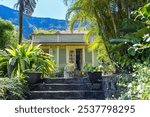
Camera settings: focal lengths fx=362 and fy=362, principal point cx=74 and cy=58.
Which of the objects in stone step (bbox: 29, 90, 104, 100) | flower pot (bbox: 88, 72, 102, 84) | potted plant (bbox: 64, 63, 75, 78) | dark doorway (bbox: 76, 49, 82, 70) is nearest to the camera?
stone step (bbox: 29, 90, 104, 100)

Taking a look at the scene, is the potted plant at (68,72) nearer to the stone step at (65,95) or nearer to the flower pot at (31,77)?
the flower pot at (31,77)

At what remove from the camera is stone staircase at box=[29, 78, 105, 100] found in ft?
28.2

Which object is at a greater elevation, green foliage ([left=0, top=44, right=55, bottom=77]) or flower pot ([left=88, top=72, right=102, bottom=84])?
green foliage ([left=0, top=44, right=55, bottom=77])

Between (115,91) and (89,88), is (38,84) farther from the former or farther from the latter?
(115,91)

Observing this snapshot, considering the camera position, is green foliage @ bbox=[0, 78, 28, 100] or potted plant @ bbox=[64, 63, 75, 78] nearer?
green foliage @ bbox=[0, 78, 28, 100]

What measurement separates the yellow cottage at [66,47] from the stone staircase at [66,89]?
42.0 ft

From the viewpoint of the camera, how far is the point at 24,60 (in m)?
10.2

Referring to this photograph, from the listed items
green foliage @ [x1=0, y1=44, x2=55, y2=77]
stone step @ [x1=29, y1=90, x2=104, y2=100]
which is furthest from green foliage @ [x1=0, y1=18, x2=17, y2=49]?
stone step @ [x1=29, y1=90, x2=104, y2=100]

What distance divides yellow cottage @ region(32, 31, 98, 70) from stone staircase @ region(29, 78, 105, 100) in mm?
12793

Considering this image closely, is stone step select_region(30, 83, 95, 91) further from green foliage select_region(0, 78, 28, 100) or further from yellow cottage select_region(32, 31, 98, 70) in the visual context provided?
yellow cottage select_region(32, 31, 98, 70)

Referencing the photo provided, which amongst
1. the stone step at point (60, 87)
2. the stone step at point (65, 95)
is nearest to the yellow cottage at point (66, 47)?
the stone step at point (60, 87)

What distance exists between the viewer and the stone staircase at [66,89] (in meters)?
8.59

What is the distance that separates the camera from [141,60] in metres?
7.92

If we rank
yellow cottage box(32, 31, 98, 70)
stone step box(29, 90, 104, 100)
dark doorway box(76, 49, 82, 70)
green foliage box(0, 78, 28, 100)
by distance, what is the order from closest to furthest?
green foliage box(0, 78, 28, 100), stone step box(29, 90, 104, 100), yellow cottage box(32, 31, 98, 70), dark doorway box(76, 49, 82, 70)
